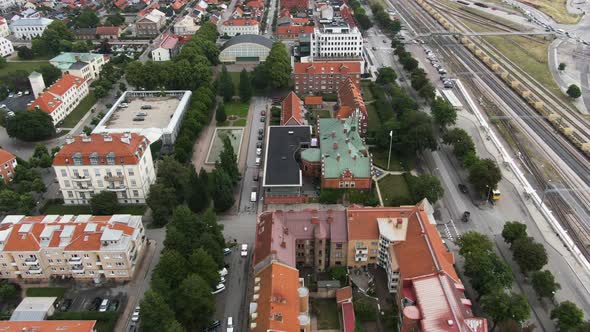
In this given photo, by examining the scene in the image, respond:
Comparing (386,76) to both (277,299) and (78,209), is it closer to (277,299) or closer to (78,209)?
(78,209)

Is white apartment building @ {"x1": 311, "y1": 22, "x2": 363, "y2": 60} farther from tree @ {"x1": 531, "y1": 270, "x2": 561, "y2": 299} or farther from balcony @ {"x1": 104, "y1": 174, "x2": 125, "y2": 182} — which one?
tree @ {"x1": 531, "y1": 270, "x2": 561, "y2": 299}

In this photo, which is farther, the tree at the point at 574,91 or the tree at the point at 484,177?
the tree at the point at 574,91

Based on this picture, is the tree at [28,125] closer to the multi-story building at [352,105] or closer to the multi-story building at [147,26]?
the multi-story building at [352,105]

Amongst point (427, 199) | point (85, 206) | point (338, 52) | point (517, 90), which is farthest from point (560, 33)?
point (85, 206)

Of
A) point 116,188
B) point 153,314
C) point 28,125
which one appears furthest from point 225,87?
point 153,314

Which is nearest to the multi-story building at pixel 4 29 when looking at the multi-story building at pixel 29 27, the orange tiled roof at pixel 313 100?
the multi-story building at pixel 29 27

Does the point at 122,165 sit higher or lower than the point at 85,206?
higher

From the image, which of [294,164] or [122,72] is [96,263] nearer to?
[294,164]
